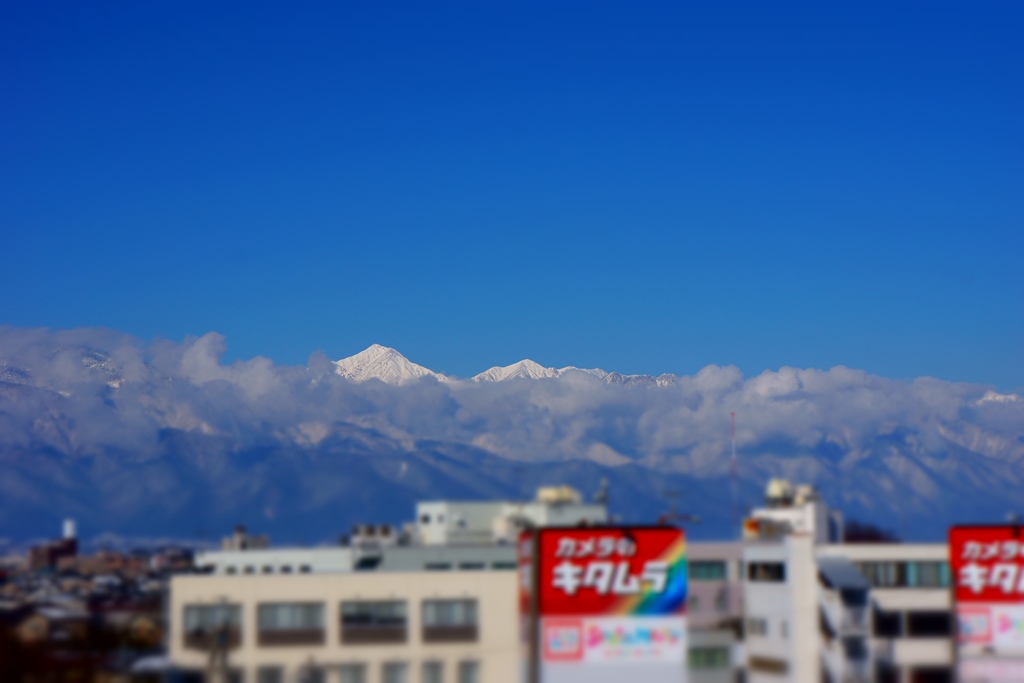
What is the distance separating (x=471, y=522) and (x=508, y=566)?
12.0 m

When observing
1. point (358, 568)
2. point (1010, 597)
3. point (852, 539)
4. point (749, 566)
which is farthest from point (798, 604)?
point (852, 539)

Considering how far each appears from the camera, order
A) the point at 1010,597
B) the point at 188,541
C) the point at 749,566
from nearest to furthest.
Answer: the point at 1010,597, the point at 749,566, the point at 188,541

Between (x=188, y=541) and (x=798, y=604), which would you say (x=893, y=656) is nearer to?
(x=798, y=604)

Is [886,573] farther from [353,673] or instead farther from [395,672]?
[353,673]

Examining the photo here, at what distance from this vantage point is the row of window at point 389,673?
52.9 m

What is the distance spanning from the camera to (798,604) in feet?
176

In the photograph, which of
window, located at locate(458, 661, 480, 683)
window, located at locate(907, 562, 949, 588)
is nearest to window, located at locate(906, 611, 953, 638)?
window, located at locate(907, 562, 949, 588)

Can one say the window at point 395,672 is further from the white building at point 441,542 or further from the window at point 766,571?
the window at point 766,571

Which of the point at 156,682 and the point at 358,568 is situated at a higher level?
the point at 358,568

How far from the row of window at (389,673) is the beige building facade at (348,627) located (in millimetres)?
39

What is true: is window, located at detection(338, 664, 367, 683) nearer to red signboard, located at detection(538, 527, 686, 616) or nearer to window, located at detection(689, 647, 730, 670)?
window, located at detection(689, 647, 730, 670)

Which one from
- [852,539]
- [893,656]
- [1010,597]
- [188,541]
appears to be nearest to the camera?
[1010,597]

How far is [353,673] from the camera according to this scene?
2103 inches

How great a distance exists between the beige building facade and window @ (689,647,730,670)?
7260 mm
